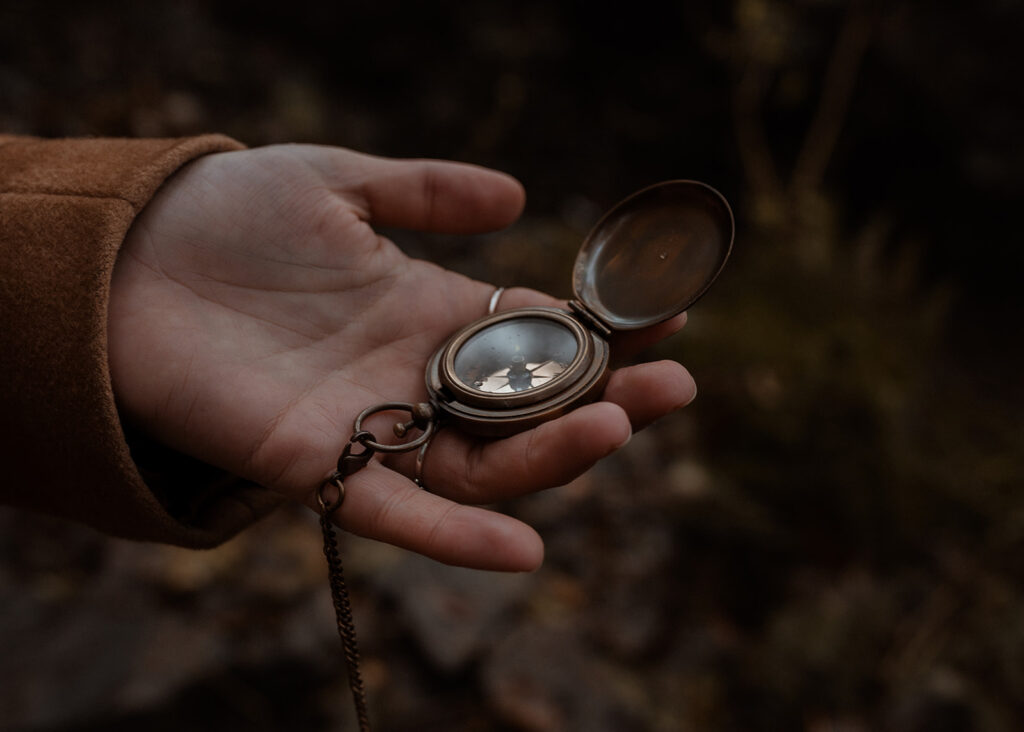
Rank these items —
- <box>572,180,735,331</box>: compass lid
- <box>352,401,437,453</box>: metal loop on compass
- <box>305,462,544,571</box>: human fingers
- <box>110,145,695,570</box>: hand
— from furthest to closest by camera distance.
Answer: <box>572,180,735,331</box>: compass lid → <box>352,401,437,453</box>: metal loop on compass → <box>110,145,695,570</box>: hand → <box>305,462,544,571</box>: human fingers

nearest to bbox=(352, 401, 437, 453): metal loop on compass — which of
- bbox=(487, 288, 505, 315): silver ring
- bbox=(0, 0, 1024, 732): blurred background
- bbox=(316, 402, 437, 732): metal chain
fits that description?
bbox=(316, 402, 437, 732): metal chain

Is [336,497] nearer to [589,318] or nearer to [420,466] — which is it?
[420,466]

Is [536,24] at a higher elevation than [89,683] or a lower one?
higher

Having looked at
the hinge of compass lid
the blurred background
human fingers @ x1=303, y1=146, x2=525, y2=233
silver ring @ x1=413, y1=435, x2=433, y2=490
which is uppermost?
human fingers @ x1=303, y1=146, x2=525, y2=233

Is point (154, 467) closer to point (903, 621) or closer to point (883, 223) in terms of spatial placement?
point (903, 621)

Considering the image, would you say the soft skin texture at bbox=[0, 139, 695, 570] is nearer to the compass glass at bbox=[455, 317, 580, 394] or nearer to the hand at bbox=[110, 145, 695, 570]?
the hand at bbox=[110, 145, 695, 570]

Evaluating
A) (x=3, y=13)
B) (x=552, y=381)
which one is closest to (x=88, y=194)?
(x=552, y=381)

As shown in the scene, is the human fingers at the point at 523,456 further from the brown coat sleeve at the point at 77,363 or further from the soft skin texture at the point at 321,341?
the brown coat sleeve at the point at 77,363
